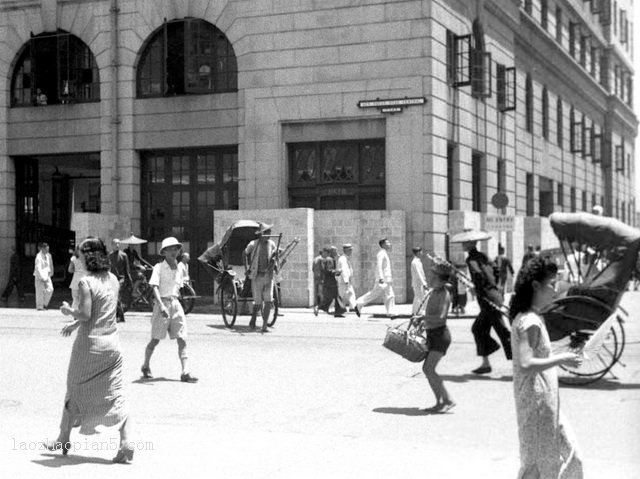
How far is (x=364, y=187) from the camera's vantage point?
26281 mm

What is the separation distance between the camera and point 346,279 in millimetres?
22469

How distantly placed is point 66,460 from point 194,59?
71.0ft

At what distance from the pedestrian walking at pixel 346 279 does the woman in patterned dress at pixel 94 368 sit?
48.1ft

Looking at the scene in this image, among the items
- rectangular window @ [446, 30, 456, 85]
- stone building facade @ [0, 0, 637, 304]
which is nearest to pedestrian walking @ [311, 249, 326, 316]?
stone building facade @ [0, 0, 637, 304]

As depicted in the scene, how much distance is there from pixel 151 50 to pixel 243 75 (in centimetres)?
341

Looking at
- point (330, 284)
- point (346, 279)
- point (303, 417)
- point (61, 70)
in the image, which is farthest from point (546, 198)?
point (303, 417)

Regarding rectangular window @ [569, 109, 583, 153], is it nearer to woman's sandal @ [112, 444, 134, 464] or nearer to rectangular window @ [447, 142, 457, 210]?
rectangular window @ [447, 142, 457, 210]

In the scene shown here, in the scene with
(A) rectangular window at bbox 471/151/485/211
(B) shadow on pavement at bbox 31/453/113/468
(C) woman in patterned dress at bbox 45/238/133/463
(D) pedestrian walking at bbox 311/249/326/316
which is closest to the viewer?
(B) shadow on pavement at bbox 31/453/113/468

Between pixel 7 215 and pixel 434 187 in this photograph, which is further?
pixel 7 215

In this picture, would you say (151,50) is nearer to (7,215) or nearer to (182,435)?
(7,215)

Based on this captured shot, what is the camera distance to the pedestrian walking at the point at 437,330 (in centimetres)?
927

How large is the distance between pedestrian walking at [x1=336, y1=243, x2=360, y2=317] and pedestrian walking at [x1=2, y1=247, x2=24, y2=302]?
33.9 ft

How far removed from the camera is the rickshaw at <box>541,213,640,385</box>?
10.5m

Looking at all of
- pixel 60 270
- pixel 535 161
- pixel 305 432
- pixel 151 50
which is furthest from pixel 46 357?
pixel 535 161
